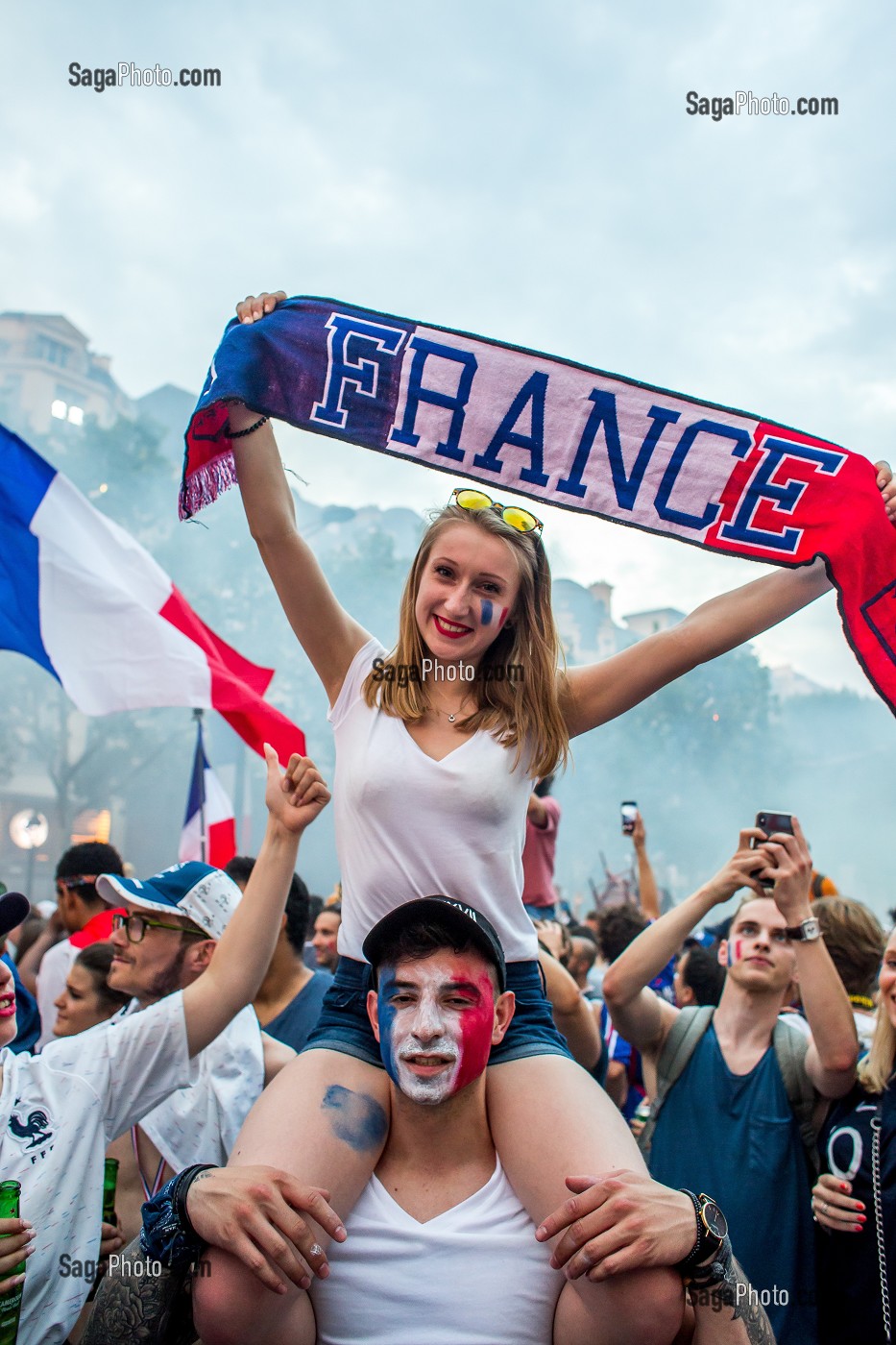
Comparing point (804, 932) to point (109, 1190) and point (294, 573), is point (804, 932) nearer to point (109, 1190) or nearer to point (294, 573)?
point (294, 573)

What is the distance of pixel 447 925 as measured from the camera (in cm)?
252

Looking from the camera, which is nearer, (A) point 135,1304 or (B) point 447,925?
(A) point 135,1304

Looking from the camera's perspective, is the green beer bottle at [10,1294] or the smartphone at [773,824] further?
the smartphone at [773,824]

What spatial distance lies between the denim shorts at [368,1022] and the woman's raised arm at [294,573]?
0.79m

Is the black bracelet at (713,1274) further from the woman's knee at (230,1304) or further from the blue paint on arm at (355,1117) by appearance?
the woman's knee at (230,1304)

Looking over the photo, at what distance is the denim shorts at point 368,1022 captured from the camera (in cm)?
264

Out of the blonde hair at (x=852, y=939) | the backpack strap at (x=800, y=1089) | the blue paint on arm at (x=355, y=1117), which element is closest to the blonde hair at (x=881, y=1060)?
the backpack strap at (x=800, y=1089)

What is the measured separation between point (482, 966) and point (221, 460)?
1.77m

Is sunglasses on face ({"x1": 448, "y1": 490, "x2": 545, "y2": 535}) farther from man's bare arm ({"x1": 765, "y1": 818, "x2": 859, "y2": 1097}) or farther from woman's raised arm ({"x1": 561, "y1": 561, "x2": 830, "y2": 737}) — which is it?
man's bare arm ({"x1": 765, "y1": 818, "x2": 859, "y2": 1097})

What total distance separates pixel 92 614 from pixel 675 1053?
429cm

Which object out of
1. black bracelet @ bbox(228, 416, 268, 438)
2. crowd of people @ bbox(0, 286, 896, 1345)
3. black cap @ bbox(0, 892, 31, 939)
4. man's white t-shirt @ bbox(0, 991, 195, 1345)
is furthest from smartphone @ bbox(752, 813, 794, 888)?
black cap @ bbox(0, 892, 31, 939)

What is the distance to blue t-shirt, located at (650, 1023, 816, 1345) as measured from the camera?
334 centimetres

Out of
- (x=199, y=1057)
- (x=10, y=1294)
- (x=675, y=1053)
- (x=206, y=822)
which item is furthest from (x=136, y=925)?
(x=206, y=822)

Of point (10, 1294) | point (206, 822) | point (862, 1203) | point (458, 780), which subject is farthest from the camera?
point (206, 822)
